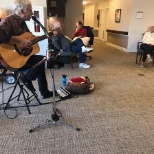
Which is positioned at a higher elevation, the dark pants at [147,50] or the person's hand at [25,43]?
the person's hand at [25,43]

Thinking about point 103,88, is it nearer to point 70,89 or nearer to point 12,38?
point 70,89

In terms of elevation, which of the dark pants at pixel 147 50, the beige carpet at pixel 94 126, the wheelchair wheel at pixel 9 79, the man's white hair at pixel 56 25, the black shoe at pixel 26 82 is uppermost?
the man's white hair at pixel 56 25

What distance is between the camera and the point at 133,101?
2736 mm

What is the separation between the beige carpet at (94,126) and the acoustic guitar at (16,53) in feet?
2.17

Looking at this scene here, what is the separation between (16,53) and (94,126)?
1281 mm

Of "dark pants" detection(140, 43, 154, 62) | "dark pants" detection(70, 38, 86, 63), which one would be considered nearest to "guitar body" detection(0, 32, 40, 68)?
"dark pants" detection(70, 38, 86, 63)

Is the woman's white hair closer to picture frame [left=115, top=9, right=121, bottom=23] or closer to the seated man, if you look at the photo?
the seated man

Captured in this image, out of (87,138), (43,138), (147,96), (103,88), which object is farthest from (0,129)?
(147,96)

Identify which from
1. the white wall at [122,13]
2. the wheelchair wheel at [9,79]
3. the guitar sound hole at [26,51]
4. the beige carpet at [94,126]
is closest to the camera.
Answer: the beige carpet at [94,126]

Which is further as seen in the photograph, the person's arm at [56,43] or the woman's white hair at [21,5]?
the person's arm at [56,43]

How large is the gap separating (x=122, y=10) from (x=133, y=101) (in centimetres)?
571

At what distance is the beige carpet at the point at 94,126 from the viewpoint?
1.72 m

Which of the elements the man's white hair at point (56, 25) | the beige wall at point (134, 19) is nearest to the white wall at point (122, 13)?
the beige wall at point (134, 19)

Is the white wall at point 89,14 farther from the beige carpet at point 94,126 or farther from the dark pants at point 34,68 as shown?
the dark pants at point 34,68
